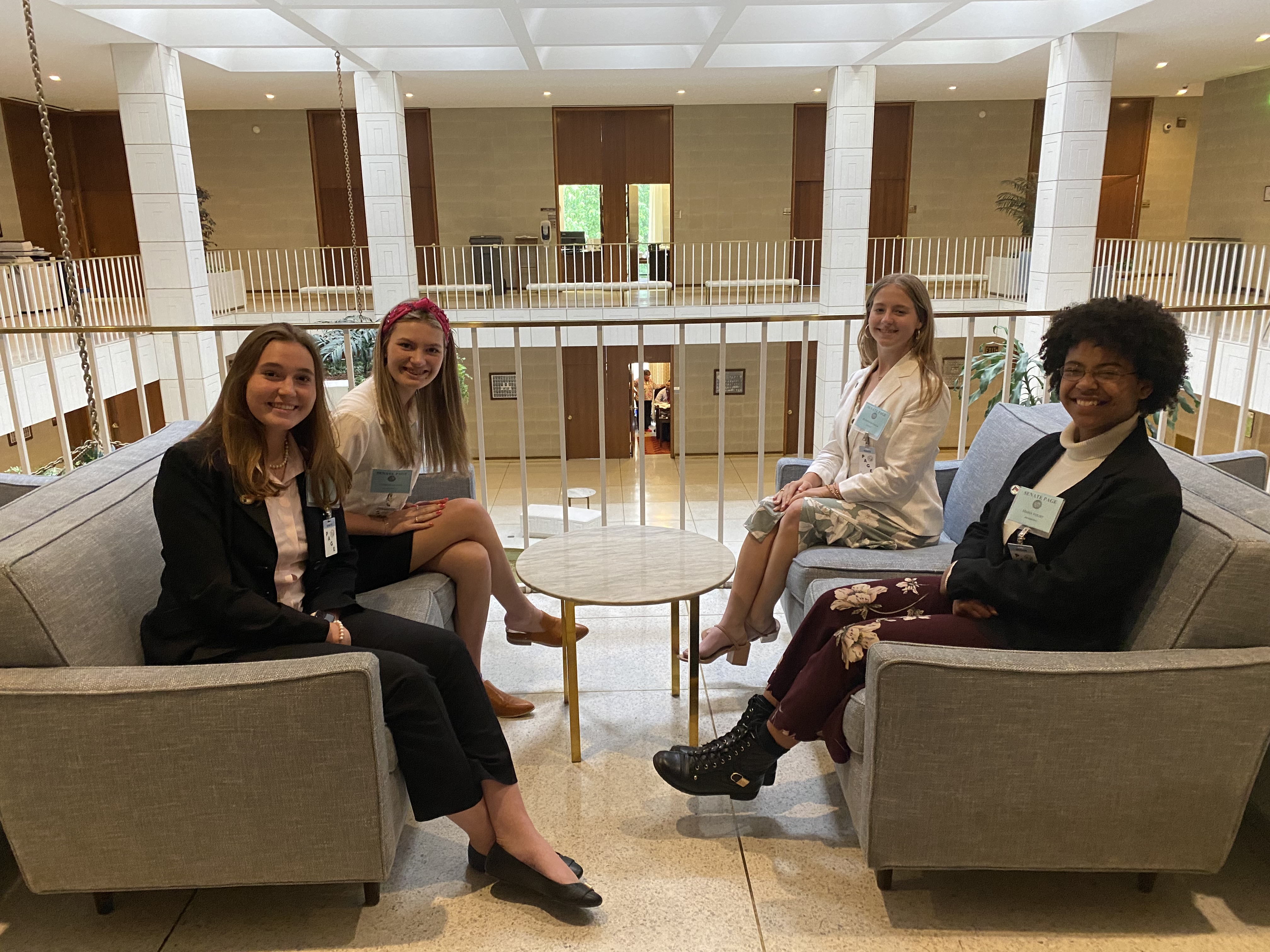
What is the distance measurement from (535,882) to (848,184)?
9302 millimetres

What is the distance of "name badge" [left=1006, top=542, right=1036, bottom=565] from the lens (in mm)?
1824

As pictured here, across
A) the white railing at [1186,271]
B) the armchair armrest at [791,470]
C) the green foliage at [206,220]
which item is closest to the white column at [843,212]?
the white railing at [1186,271]

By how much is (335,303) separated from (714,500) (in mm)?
5795

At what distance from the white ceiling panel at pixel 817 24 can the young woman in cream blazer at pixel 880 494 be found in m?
6.06

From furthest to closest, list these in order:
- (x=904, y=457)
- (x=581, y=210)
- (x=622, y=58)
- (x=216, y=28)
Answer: (x=581, y=210), (x=622, y=58), (x=216, y=28), (x=904, y=457)

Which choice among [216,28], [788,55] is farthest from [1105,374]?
[788,55]

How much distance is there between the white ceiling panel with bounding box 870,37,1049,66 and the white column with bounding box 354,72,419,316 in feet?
16.7

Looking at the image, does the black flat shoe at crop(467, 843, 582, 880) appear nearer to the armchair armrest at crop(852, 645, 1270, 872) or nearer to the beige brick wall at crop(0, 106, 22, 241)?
the armchair armrest at crop(852, 645, 1270, 872)

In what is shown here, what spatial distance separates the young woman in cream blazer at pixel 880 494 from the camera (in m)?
2.49

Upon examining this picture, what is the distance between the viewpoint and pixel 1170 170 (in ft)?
42.4

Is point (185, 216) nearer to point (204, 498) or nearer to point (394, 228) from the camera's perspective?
point (394, 228)

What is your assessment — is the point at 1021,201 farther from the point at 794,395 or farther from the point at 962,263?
the point at 794,395

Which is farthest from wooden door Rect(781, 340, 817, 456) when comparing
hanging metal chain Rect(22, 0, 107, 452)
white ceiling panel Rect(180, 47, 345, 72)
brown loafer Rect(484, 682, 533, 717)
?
brown loafer Rect(484, 682, 533, 717)

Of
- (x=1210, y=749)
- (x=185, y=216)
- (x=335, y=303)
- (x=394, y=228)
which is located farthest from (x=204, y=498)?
(x=335, y=303)
